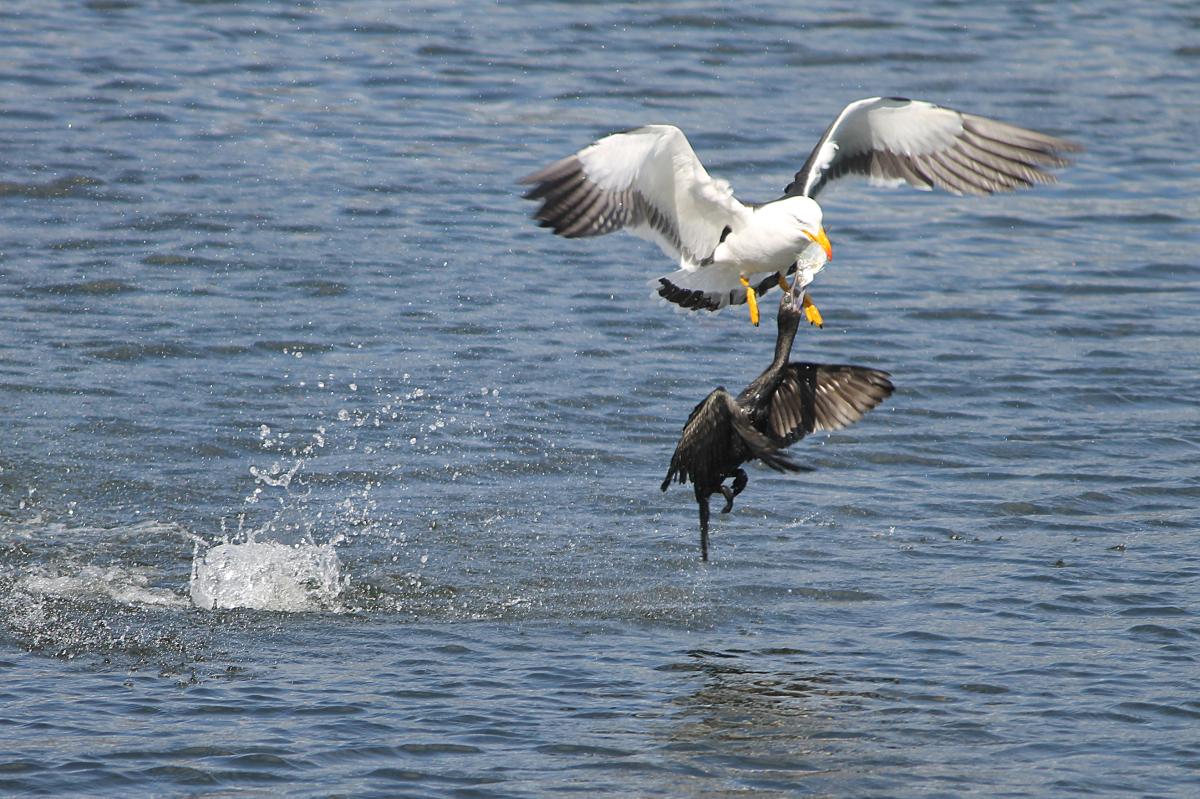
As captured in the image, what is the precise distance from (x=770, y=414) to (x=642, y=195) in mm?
1034

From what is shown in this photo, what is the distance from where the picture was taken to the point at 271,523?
8.09 metres

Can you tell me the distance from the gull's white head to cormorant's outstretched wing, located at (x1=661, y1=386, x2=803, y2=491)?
0.67 meters

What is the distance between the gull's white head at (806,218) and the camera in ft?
22.1

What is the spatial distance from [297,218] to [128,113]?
3062 mm

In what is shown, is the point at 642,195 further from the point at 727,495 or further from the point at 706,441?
the point at 727,495

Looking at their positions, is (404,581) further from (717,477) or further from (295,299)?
(295,299)

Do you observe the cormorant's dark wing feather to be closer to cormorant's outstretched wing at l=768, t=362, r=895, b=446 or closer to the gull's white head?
cormorant's outstretched wing at l=768, t=362, r=895, b=446

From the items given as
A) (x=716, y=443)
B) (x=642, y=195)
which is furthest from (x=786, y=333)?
(x=642, y=195)

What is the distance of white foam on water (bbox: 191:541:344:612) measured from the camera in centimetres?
711

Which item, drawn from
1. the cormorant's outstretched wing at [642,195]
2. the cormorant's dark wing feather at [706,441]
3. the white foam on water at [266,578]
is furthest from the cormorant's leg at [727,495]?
the white foam on water at [266,578]

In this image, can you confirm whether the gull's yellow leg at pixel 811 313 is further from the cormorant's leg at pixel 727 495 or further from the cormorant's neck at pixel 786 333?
the cormorant's leg at pixel 727 495

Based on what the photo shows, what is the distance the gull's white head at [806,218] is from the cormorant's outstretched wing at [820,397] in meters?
0.60

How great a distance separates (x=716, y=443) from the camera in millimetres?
6785

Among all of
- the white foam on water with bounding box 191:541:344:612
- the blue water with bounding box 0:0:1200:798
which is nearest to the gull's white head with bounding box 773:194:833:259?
the blue water with bounding box 0:0:1200:798
